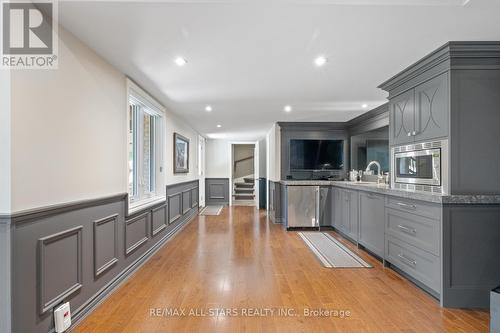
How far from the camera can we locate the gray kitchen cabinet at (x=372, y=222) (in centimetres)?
363

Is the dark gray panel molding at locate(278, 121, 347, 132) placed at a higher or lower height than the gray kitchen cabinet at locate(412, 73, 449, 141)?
higher

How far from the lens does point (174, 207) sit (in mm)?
5453

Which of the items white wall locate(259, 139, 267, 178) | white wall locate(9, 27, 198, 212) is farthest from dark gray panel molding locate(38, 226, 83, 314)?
white wall locate(259, 139, 267, 178)

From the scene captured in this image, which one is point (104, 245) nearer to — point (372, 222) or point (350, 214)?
point (372, 222)

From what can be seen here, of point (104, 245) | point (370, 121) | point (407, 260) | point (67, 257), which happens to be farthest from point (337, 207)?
point (67, 257)

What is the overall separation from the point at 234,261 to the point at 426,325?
7.18 ft

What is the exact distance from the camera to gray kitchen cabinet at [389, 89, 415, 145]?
320cm

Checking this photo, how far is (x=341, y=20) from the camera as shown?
209 centimetres

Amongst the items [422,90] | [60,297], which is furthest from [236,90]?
[60,297]

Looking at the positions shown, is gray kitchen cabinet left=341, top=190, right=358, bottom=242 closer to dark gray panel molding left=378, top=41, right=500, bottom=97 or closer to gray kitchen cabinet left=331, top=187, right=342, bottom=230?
gray kitchen cabinet left=331, top=187, right=342, bottom=230

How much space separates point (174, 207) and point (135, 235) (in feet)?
6.30

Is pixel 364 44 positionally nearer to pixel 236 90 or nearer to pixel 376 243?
pixel 236 90

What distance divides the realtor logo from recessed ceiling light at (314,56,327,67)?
6.94ft

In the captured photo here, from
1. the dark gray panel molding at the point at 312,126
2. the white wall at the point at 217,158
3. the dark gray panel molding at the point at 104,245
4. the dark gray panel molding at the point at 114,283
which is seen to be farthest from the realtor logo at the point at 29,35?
the white wall at the point at 217,158
